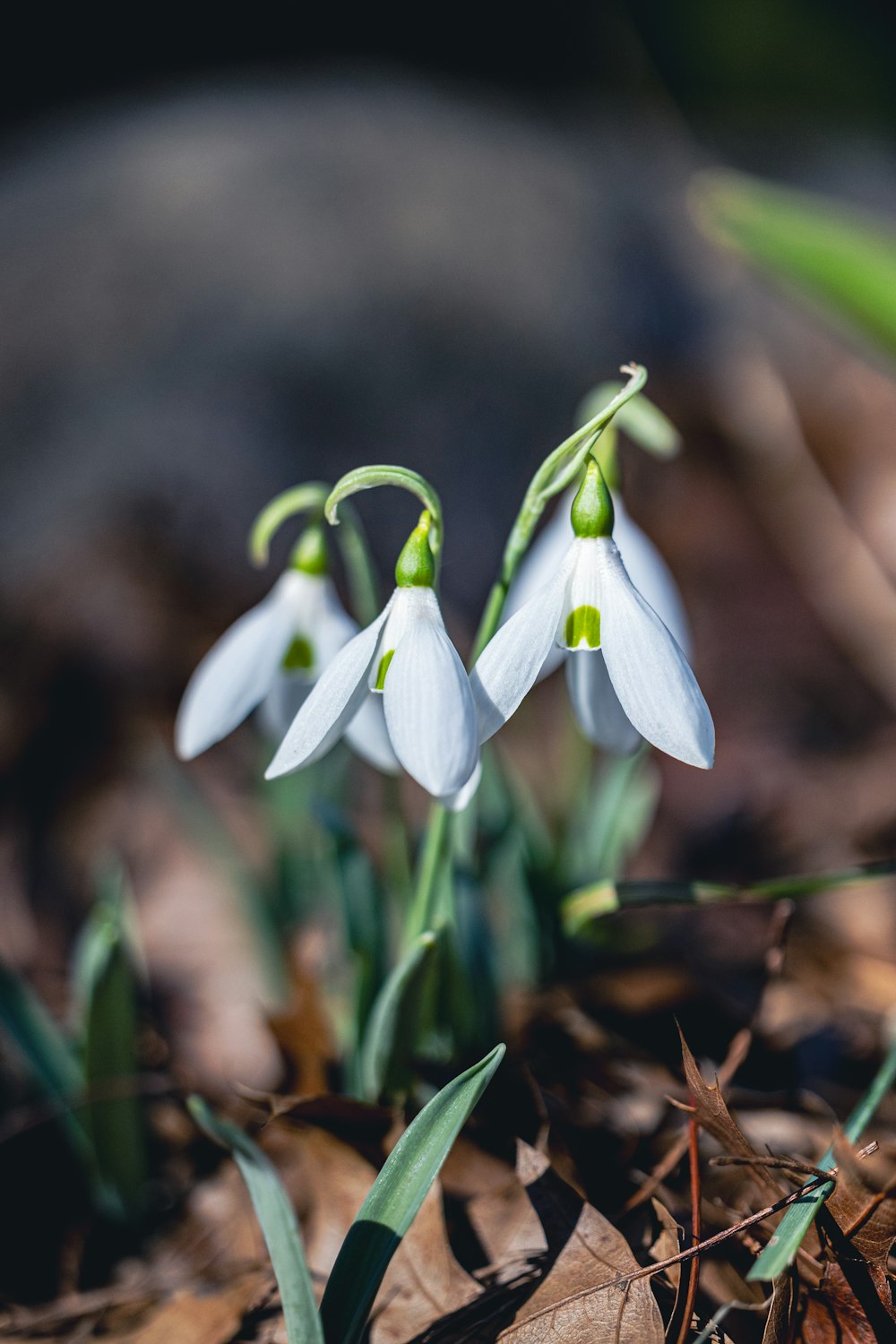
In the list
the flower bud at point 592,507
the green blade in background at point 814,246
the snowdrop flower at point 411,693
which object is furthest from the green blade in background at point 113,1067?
the green blade in background at point 814,246

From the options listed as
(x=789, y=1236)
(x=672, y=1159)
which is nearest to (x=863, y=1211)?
(x=789, y=1236)

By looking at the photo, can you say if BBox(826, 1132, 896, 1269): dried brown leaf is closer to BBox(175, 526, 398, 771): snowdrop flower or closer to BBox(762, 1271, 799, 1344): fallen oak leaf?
BBox(762, 1271, 799, 1344): fallen oak leaf

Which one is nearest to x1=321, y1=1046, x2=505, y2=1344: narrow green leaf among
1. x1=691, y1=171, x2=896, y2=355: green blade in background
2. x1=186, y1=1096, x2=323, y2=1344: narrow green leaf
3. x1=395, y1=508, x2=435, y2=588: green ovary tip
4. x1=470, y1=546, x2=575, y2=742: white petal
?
x1=186, y1=1096, x2=323, y2=1344: narrow green leaf

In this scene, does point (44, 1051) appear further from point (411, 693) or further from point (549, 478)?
point (549, 478)

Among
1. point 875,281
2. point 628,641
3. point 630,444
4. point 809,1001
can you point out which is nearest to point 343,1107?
point 628,641

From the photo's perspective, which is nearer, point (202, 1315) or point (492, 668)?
point (492, 668)

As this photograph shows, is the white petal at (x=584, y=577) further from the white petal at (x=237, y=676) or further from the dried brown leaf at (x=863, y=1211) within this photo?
the dried brown leaf at (x=863, y=1211)

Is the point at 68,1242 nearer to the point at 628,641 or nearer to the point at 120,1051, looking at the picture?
the point at 120,1051
